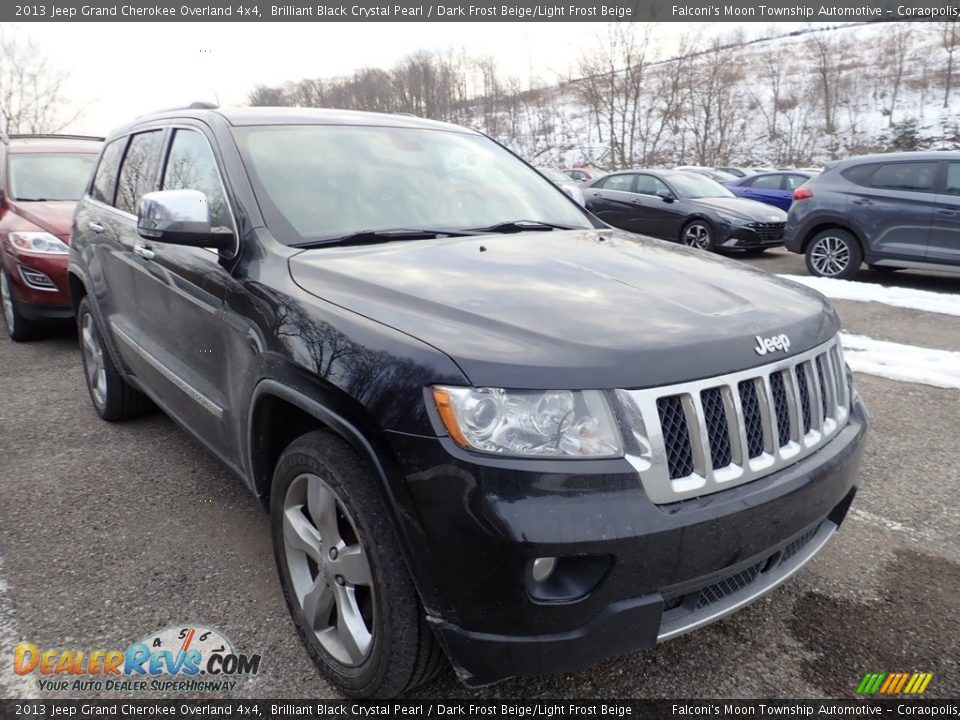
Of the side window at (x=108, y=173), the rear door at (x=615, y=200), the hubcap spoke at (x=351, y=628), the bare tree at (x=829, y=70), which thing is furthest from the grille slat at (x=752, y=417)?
the bare tree at (x=829, y=70)

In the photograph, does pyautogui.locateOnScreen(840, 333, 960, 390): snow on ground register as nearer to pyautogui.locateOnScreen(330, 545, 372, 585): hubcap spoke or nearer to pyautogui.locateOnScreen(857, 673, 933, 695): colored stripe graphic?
pyautogui.locateOnScreen(857, 673, 933, 695): colored stripe graphic

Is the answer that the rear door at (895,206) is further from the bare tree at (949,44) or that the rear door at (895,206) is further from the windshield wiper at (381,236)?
the bare tree at (949,44)

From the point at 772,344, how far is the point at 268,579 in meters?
2.04

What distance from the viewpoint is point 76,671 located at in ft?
7.13

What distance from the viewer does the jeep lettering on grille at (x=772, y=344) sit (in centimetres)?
183

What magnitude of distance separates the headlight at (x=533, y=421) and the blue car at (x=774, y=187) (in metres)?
16.0

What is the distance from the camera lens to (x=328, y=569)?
2.00 metres

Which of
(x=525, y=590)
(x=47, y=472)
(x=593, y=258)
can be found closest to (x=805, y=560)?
(x=525, y=590)

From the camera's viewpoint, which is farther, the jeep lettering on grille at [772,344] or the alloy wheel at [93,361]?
the alloy wheel at [93,361]

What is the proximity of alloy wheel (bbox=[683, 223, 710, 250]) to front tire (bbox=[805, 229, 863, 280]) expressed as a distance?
2053 mm

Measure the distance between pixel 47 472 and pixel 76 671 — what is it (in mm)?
1778

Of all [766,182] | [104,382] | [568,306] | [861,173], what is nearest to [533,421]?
[568,306]

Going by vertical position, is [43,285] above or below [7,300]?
above

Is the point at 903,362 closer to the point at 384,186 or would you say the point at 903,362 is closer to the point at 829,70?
the point at 384,186
